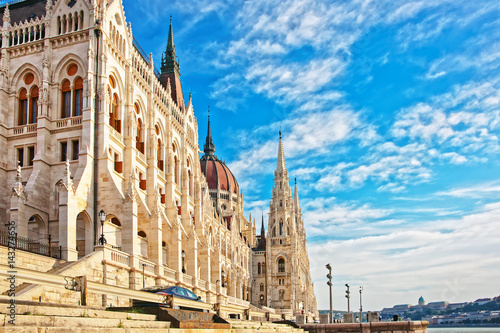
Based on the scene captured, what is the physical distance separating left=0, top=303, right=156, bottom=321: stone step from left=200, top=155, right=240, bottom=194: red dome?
99.6 meters

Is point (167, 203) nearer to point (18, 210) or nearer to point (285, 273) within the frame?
point (18, 210)

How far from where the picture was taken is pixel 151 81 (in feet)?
163

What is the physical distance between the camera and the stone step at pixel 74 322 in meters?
12.1

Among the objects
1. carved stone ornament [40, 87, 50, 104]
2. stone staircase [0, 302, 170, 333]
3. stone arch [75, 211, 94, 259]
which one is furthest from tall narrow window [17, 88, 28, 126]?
stone staircase [0, 302, 170, 333]

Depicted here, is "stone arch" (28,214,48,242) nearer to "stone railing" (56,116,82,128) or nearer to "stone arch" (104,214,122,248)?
"stone arch" (104,214,122,248)

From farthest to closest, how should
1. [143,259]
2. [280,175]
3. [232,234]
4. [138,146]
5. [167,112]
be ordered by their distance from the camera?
[280,175] → [232,234] → [167,112] → [138,146] → [143,259]

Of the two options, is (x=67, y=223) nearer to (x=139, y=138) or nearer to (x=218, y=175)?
(x=139, y=138)

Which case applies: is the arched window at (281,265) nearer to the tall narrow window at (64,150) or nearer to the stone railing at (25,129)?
the tall narrow window at (64,150)

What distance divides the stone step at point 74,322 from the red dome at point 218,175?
331 ft

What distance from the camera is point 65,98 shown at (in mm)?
39781

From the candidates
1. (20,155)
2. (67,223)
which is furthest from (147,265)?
(20,155)

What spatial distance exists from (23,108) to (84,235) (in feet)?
38.1

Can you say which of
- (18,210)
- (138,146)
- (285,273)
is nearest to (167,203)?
(138,146)

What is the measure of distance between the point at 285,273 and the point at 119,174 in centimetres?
6766
